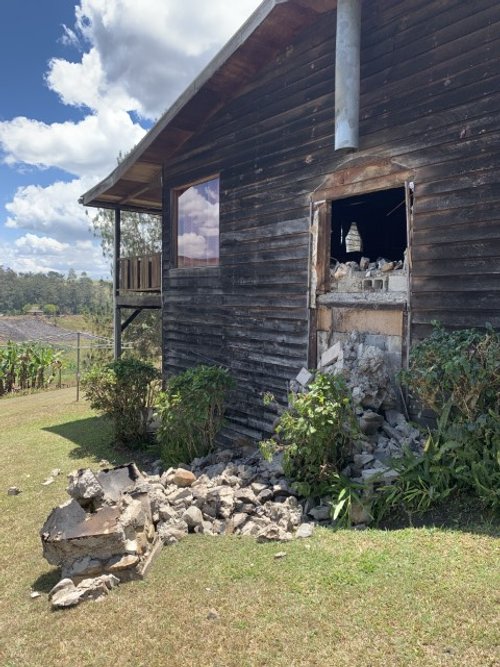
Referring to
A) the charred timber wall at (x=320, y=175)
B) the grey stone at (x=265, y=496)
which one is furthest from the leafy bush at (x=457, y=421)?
the grey stone at (x=265, y=496)

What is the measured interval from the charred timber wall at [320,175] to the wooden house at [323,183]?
24mm

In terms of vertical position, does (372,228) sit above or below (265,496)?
above

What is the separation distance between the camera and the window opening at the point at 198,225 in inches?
383

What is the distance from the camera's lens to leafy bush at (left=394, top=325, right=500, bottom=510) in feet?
15.5

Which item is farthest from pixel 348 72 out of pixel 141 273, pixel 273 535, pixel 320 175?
pixel 141 273

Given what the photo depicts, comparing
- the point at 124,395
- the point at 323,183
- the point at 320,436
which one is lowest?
the point at 124,395

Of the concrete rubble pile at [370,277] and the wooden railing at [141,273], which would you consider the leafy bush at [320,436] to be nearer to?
the concrete rubble pile at [370,277]

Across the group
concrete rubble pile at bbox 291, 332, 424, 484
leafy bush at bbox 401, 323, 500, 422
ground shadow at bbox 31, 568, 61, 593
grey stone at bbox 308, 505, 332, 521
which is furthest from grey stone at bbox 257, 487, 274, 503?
ground shadow at bbox 31, 568, 61, 593

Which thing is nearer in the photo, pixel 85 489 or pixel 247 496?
pixel 85 489

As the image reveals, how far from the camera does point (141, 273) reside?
1248cm

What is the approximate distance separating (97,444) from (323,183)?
689 centimetres

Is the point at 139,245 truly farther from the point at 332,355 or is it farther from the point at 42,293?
the point at 42,293

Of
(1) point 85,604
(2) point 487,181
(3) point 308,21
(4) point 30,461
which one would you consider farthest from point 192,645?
(3) point 308,21

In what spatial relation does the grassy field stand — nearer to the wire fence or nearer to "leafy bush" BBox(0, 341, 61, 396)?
the wire fence
